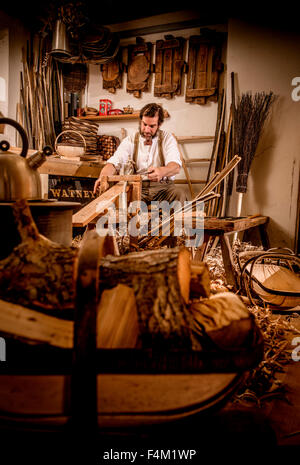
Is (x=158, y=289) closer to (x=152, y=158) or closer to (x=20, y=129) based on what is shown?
(x=20, y=129)

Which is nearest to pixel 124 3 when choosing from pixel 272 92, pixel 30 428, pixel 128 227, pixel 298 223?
pixel 272 92

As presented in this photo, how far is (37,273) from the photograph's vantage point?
3.45 ft

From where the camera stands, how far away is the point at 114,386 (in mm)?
939

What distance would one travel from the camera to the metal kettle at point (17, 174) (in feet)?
4.59

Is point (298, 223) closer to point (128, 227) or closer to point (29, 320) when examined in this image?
point (128, 227)

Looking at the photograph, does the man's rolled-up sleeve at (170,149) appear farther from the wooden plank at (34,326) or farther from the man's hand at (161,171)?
the wooden plank at (34,326)

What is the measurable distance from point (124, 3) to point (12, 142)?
3.51 meters

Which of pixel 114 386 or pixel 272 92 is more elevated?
pixel 272 92

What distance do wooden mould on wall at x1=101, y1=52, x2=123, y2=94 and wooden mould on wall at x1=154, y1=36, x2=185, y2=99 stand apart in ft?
2.84

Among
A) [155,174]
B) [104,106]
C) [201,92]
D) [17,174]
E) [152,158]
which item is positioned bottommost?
[17,174]

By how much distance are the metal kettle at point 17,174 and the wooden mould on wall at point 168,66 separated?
5036 millimetres

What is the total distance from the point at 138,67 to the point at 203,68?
1360 mm

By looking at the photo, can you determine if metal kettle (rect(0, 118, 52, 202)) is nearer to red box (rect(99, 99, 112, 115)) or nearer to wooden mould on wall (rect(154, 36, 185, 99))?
wooden mould on wall (rect(154, 36, 185, 99))

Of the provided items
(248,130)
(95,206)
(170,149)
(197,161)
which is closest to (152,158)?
(170,149)
